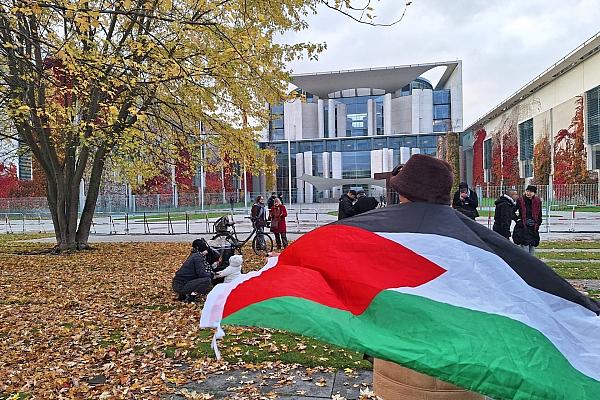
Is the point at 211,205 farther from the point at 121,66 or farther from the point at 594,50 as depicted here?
the point at 121,66

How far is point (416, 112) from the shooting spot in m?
92.0

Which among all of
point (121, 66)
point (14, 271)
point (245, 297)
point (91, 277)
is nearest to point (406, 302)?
point (245, 297)

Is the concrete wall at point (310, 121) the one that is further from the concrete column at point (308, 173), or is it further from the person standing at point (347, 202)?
the person standing at point (347, 202)

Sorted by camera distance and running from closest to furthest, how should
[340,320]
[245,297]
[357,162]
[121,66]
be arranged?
[340,320] < [245,297] < [121,66] < [357,162]

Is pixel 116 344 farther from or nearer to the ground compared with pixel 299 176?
nearer to the ground

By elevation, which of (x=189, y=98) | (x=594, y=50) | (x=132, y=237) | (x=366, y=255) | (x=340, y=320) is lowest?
(x=132, y=237)

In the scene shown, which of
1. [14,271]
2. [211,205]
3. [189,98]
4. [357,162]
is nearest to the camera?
[14,271]

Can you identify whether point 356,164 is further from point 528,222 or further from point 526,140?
point 528,222

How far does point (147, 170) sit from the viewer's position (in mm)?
19766

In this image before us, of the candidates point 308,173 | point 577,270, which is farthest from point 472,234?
point 308,173

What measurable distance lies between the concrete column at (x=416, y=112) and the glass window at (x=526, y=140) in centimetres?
2710

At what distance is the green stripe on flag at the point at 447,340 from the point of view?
217cm

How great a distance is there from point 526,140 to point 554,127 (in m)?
8.64

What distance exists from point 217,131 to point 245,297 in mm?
14865
